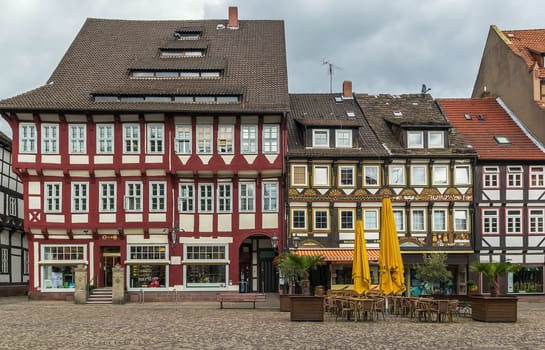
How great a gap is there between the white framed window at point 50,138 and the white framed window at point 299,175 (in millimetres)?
11735

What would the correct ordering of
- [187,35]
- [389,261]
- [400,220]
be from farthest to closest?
[187,35]
[400,220]
[389,261]

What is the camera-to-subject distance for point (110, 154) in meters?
35.9

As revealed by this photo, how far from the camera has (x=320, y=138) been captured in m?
37.7

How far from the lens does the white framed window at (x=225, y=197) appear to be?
1432 inches

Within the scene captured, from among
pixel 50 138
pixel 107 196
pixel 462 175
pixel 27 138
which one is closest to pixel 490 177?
pixel 462 175

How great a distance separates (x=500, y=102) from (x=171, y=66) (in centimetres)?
1945

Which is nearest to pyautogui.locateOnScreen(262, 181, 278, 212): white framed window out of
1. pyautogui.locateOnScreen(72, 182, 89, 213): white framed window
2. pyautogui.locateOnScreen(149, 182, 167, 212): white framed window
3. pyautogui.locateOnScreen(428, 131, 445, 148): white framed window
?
pyautogui.locateOnScreen(149, 182, 167, 212): white framed window

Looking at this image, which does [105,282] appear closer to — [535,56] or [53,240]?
[53,240]

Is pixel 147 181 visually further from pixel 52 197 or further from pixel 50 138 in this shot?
pixel 50 138

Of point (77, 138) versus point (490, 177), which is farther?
point (490, 177)

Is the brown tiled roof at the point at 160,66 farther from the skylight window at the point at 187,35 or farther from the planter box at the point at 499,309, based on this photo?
the planter box at the point at 499,309

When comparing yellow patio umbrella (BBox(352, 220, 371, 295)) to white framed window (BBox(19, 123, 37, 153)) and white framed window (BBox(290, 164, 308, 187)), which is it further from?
white framed window (BBox(19, 123, 37, 153))

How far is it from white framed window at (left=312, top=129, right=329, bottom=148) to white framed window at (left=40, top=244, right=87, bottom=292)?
1282 cm

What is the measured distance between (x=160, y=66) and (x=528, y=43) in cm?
2205
